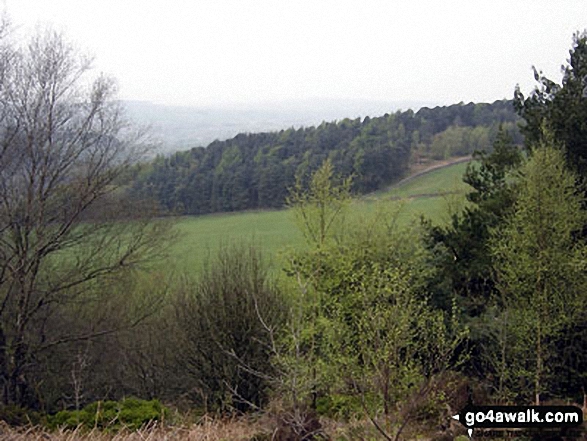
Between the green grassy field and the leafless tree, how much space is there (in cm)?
850

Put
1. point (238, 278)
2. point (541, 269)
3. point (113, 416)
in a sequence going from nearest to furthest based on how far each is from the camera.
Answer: point (113, 416), point (541, 269), point (238, 278)

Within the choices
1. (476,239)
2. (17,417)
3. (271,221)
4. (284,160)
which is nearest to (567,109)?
(476,239)

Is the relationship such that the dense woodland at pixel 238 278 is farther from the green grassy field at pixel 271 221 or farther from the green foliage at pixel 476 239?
the green grassy field at pixel 271 221

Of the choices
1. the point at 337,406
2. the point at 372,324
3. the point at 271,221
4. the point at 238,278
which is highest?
the point at 372,324

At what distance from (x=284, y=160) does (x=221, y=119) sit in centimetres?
2419

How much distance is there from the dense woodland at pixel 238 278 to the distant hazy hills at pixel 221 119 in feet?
8.53

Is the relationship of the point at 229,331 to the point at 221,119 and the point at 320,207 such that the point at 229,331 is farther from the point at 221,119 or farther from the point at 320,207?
the point at 221,119

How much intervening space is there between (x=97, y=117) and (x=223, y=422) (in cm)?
820

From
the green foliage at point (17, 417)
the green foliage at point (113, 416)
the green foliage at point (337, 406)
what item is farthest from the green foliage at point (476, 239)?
the green foliage at point (17, 417)

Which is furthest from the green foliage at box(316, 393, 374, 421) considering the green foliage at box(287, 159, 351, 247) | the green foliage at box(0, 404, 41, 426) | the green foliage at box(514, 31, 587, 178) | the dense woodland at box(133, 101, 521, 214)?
the dense woodland at box(133, 101, 521, 214)

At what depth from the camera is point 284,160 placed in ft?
123

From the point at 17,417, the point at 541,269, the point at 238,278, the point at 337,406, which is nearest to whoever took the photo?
the point at 17,417

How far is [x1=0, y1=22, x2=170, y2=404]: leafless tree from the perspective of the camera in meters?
12.1

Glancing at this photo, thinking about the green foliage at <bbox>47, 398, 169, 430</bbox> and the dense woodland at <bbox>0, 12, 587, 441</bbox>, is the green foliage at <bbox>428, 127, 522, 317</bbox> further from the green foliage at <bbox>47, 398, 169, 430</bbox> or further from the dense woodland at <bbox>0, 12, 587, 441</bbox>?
the green foliage at <bbox>47, 398, 169, 430</bbox>
